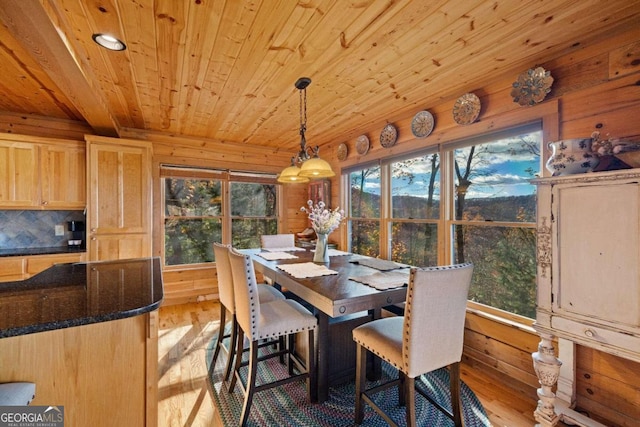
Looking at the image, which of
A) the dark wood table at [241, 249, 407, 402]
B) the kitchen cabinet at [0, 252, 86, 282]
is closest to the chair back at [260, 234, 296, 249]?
the dark wood table at [241, 249, 407, 402]

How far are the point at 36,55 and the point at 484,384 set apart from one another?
3.80m

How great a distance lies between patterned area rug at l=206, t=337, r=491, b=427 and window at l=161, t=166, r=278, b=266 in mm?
→ 2398

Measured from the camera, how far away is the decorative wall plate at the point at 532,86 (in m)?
1.95

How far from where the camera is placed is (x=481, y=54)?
1941 mm

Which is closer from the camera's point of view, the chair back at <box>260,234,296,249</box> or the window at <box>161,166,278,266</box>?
the chair back at <box>260,234,296,249</box>

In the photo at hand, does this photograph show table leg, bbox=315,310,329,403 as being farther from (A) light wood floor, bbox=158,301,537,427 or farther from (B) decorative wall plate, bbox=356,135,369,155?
(B) decorative wall plate, bbox=356,135,369,155

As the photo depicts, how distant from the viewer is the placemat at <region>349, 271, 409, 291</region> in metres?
1.74

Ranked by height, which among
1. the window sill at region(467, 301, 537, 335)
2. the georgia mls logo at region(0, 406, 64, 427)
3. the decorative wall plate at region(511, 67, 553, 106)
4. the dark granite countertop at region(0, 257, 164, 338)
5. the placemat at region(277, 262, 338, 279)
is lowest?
A: the window sill at region(467, 301, 537, 335)

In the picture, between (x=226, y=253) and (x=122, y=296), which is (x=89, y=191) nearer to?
(x=226, y=253)

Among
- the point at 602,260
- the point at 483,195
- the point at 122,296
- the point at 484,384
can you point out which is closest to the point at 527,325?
the point at 484,384

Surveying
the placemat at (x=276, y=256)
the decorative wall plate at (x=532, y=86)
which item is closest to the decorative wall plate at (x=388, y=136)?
the decorative wall plate at (x=532, y=86)

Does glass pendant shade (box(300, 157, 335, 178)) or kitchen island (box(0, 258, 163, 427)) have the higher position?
glass pendant shade (box(300, 157, 335, 178))

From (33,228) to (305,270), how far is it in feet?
11.0

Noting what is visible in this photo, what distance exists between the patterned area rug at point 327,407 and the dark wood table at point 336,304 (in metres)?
0.12
